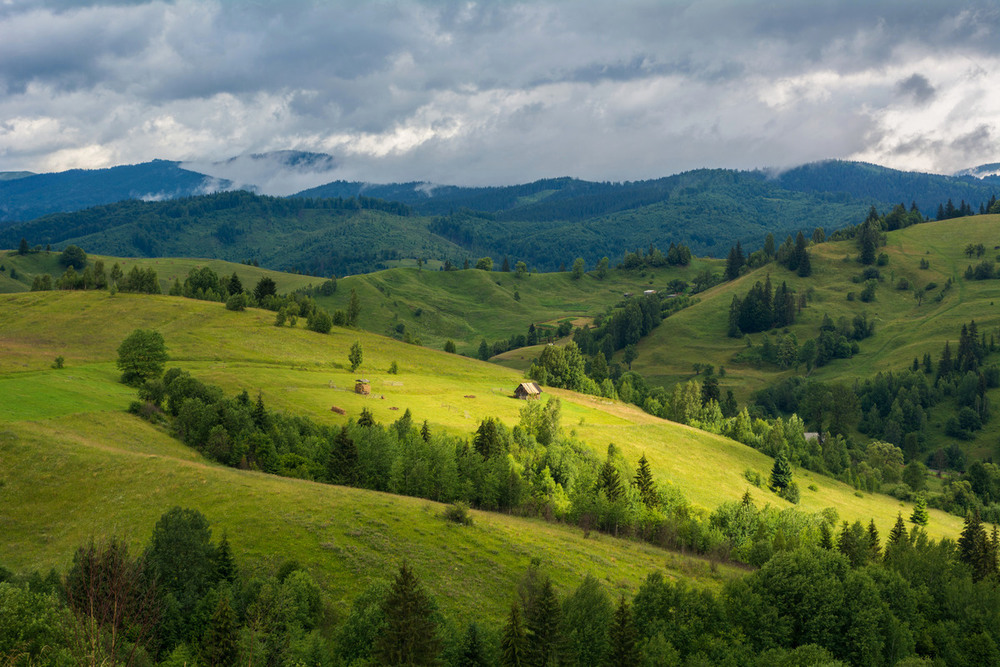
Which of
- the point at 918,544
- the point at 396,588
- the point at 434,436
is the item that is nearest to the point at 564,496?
the point at 434,436

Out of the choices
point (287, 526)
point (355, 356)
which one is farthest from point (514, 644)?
point (355, 356)

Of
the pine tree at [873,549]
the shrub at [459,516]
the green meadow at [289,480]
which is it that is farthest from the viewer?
the pine tree at [873,549]

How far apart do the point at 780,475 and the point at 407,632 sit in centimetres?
10316

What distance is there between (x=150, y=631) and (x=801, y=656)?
41624mm

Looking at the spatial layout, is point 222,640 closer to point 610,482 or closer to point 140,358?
point 610,482

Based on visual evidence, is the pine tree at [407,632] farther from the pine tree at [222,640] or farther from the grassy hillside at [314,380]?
the grassy hillside at [314,380]

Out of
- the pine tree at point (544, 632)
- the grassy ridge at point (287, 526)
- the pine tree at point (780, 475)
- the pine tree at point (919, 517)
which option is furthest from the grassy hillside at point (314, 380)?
the pine tree at point (544, 632)

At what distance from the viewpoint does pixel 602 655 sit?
46.8m

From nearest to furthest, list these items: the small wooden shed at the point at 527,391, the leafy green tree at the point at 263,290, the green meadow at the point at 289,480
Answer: the green meadow at the point at 289,480
the small wooden shed at the point at 527,391
the leafy green tree at the point at 263,290

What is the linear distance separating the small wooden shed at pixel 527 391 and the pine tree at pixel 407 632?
3895 inches

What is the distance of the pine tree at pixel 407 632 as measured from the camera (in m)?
40.8

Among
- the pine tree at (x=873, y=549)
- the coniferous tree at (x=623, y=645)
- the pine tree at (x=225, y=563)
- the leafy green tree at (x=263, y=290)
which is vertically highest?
the leafy green tree at (x=263, y=290)

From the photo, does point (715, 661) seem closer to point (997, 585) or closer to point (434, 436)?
point (997, 585)

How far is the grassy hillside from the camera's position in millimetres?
100625
